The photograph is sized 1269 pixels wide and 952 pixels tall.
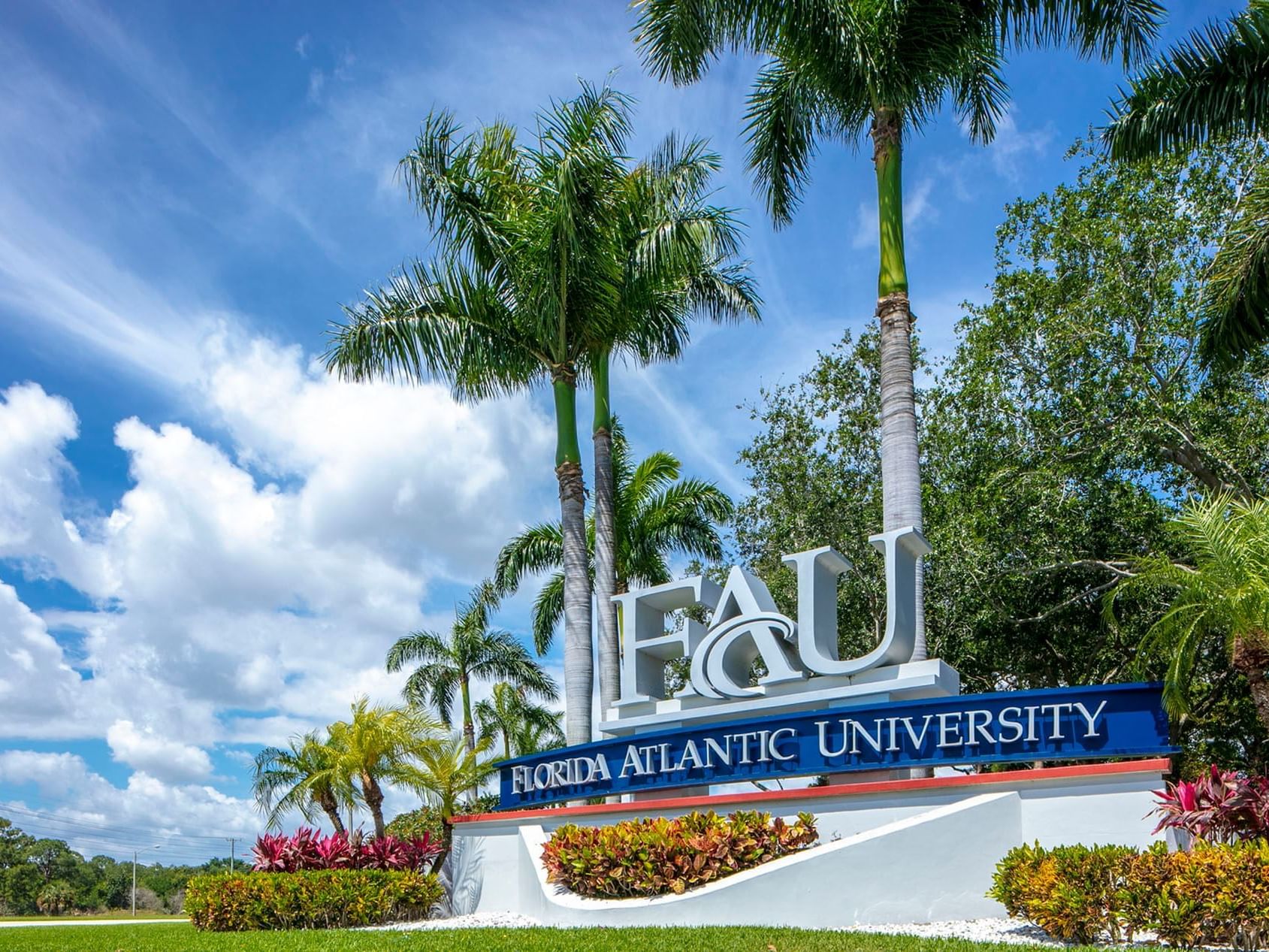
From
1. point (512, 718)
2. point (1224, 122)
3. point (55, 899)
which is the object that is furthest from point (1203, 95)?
point (55, 899)

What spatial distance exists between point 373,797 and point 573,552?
6.00m

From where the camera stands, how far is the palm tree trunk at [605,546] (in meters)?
21.2

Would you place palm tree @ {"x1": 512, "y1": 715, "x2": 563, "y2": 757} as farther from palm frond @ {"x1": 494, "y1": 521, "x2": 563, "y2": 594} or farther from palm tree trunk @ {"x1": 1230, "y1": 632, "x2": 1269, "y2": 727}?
palm tree trunk @ {"x1": 1230, "y1": 632, "x2": 1269, "y2": 727}

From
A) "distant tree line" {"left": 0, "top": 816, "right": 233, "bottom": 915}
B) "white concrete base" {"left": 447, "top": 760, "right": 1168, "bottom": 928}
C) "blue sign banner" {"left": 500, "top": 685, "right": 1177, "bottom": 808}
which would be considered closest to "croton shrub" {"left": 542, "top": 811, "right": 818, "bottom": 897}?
"white concrete base" {"left": 447, "top": 760, "right": 1168, "bottom": 928}

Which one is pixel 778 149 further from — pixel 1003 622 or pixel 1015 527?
pixel 1003 622

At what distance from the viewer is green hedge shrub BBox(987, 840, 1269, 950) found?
1016 cm

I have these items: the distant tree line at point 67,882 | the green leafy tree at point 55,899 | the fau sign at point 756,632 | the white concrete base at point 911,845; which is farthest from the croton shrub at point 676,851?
the green leafy tree at point 55,899

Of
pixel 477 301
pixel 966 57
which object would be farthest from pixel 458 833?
pixel 966 57

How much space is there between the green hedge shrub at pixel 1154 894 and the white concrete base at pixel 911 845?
1343mm

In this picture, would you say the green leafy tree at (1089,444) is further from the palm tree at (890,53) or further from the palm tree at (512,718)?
the palm tree at (512,718)

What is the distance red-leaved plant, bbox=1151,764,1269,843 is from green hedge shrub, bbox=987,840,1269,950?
0.29 metres

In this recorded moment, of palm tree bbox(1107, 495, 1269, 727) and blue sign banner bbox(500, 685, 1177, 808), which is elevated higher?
palm tree bbox(1107, 495, 1269, 727)

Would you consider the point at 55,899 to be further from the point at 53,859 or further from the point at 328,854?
the point at 328,854

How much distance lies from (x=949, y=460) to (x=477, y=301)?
35.3 feet
